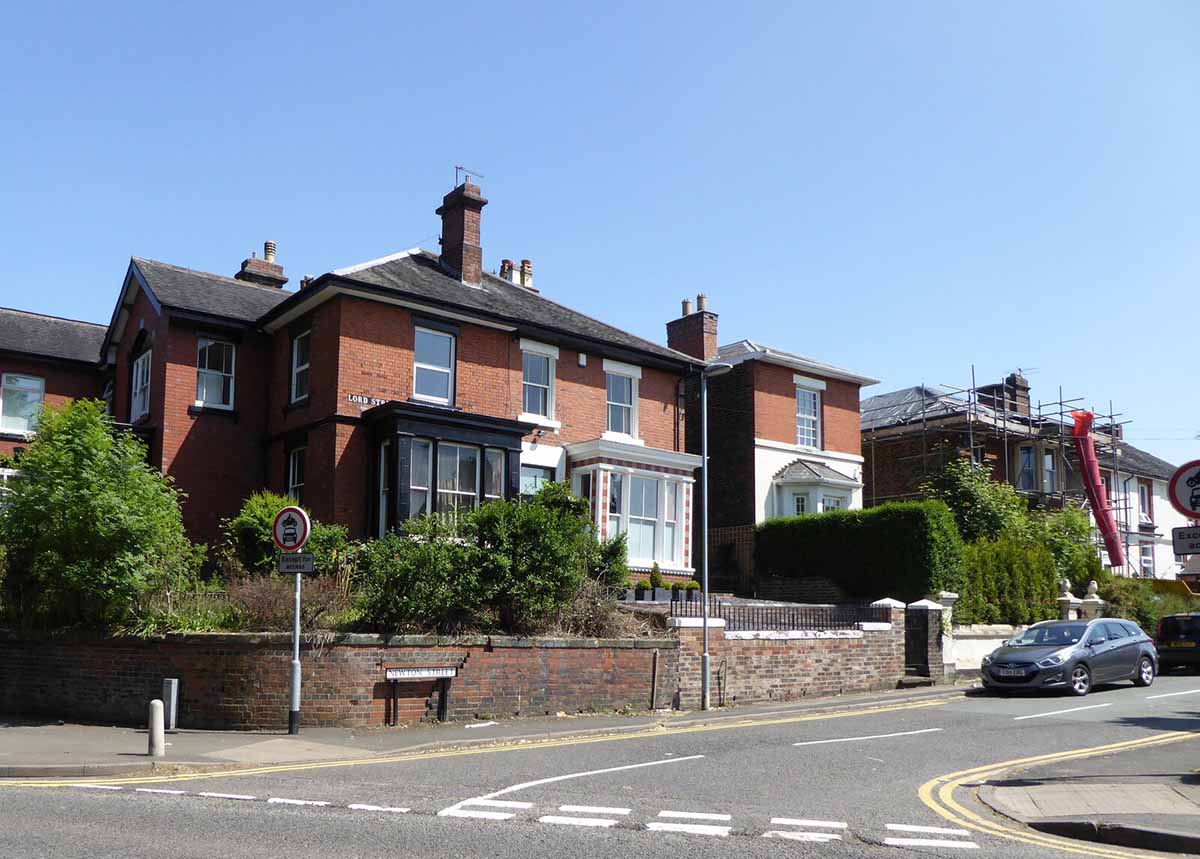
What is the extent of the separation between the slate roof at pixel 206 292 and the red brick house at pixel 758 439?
12.2m

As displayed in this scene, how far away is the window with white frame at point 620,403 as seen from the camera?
28.4 meters

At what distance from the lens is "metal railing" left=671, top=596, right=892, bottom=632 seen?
66.2ft

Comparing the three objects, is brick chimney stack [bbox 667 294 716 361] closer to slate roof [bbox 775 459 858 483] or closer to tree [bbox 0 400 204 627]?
slate roof [bbox 775 459 858 483]

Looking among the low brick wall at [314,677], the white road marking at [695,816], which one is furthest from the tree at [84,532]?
the white road marking at [695,816]

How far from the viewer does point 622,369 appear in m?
28.5

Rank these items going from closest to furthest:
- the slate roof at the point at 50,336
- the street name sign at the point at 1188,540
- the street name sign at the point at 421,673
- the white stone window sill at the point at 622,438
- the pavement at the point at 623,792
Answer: the pavement at the point at 623,792, the street name sign at the point at 1188,540, the street name sign at the point at 421,673, the white stone window sill at the point at 622,438, the slate roof at the point at 50,336

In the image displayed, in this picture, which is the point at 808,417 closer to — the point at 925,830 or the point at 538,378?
the point at 538,378

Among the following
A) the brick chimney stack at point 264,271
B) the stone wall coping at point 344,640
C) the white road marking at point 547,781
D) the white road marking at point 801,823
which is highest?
the brick chimney stack at point 264,271

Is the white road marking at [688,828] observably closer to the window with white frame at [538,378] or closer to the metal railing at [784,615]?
the metal railing at [784,615]

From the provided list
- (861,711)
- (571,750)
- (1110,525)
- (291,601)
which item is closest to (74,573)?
(291,601)

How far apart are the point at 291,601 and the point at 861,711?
956cm

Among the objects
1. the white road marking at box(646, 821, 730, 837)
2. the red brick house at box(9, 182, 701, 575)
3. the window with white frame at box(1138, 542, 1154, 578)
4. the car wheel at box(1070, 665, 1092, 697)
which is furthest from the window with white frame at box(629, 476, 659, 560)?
the window with white frame at box(1138, 542, 1154, 578)

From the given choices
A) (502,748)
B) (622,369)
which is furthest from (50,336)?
(502,748)

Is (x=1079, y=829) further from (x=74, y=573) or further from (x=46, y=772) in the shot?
Answer: (x=74, y=573)
